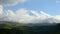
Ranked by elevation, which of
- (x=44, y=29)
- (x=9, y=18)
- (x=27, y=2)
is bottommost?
(x=44, y=29)

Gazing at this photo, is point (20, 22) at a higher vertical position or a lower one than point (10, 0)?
lower

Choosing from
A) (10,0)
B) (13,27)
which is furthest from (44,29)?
(10,0)

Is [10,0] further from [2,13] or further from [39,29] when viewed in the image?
[39,29]

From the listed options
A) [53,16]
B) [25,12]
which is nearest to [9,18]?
[25,12]

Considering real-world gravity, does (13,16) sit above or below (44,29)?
above

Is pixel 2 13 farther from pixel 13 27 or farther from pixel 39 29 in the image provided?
pixel 39 29
